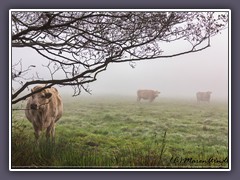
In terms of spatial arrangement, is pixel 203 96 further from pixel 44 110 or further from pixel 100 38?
pixel 44 110

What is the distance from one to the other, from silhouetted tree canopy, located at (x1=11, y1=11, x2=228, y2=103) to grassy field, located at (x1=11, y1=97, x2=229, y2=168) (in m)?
0.19

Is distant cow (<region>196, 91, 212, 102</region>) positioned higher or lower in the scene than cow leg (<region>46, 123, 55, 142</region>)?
higher

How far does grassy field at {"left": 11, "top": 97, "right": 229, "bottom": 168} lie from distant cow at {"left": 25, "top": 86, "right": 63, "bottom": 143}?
0.04 metres

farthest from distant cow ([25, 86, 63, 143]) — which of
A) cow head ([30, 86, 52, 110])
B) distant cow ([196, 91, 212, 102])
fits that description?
distant cow ([196, 91, 212, 102])

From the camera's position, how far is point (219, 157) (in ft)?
7.33

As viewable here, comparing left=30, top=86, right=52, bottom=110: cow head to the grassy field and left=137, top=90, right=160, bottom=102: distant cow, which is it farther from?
left=137, top=90, right=160, bottom=102: distant cow

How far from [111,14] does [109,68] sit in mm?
348

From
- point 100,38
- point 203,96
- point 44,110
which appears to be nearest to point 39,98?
point 44,110

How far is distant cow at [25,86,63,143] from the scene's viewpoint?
222cm

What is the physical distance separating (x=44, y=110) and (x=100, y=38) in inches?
23.4

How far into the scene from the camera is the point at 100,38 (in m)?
2.26

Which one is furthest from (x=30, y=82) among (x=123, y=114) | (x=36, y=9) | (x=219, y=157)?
(x=219, y=157)

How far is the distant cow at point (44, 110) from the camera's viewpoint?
2.22 metres

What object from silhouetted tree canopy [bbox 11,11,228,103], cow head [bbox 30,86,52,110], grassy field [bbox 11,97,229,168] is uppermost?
silhouetted tree canopy [bbox 11,11,228,103]
